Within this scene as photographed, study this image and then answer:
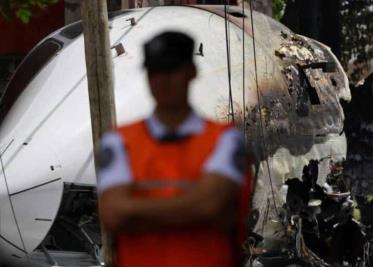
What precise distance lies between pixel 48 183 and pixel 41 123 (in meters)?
0.55

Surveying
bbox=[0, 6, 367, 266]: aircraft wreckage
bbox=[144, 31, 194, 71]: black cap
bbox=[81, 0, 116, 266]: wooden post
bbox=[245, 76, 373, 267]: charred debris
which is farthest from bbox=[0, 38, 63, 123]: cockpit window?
bbox=[144, 31, 194, 71]: black cap

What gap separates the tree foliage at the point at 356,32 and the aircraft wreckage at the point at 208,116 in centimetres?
1168

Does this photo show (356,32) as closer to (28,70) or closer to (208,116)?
(28,70)

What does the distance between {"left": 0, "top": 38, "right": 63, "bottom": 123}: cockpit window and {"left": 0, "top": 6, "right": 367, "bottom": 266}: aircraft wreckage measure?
1 cm

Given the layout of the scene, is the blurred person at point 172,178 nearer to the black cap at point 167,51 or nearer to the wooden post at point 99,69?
the black cap at point 167,51

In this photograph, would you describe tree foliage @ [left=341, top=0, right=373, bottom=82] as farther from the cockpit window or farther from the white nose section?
the white nose section

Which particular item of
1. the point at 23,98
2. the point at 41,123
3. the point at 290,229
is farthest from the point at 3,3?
the point at 290,229

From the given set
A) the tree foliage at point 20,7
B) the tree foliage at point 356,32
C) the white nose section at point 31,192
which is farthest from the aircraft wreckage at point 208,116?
the tree foliage at point 356,32

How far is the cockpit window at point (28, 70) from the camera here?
27.3 feet

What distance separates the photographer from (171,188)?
2652 millimetres

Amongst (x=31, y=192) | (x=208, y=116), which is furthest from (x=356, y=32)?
(x=31, y=192)

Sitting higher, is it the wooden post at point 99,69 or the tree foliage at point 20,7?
the tree foliage at point 20,7

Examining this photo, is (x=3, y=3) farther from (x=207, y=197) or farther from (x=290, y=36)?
(x=207, y=197)

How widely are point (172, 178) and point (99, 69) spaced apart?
10.2ft
